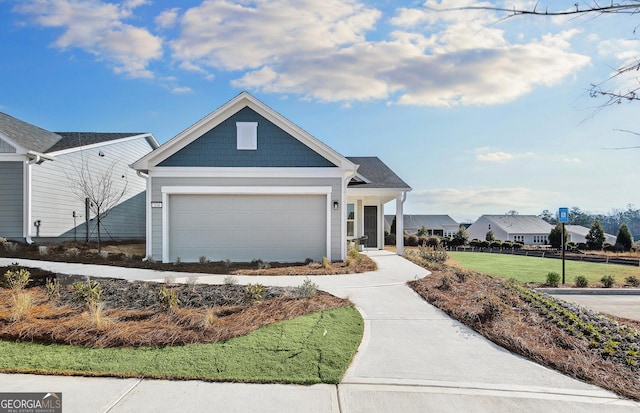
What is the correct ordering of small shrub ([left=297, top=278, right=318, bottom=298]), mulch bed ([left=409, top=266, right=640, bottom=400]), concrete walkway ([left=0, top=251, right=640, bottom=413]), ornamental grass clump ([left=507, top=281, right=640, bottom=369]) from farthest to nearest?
small shrub ([left=297, top=278, right=318, bottom=298]) → ornamental grass clump ([left=507, top=281, right=640, bottom=369]) → mulch bed ([left=409, top=266, right=640, bottom=400]) → concrete walkway ([left=0, top=251, right=640, bottom=413])

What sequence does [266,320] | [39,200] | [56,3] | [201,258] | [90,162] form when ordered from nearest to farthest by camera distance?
1. [266,320]
2. [56,3]
3. [201,258]
4. [39,200]
5. [90,162]

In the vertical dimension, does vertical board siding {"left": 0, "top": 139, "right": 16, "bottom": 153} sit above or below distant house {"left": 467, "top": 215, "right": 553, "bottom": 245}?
above

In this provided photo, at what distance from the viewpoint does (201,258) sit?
1226 cm

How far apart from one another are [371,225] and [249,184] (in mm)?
9205

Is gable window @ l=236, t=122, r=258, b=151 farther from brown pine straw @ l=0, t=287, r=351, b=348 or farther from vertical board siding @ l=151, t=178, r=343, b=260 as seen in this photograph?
brown pine straw @ l=0, t=287, r=351, b=348

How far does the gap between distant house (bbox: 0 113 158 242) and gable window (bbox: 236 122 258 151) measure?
7987mm

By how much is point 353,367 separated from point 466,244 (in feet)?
108

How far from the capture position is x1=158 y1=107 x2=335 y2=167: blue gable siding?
12633 mm

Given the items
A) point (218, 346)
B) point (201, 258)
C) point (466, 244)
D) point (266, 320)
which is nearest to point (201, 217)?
point (201, 258)

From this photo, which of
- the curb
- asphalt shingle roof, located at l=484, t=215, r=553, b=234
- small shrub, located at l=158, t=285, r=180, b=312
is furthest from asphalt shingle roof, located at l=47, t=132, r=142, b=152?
asphalt shingle roof, located at l=484, t=215, r=553, b=234

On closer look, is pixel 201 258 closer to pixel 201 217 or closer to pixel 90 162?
pixel 201 217

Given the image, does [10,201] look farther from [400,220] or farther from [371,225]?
[371,225]

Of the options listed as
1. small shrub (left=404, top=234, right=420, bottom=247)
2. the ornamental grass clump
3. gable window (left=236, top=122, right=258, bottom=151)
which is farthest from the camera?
small shrub (left=404, top=234, right=420, bottom=247)

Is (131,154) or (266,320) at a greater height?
(131,154)
